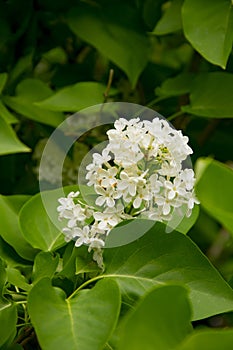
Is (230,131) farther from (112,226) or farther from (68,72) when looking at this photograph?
(112,226)

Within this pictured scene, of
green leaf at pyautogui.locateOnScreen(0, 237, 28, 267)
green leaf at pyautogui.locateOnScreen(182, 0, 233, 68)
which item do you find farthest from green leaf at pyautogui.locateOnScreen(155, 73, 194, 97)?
green leaf at pyautogui.locateOnScreen(0, 237, 28, 267)

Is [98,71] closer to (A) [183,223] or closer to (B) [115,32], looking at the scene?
(B) [115,32]

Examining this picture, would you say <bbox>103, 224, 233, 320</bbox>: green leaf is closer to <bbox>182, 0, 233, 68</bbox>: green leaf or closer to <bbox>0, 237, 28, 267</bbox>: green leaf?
<bbox>0, 237, 28, 267</bbox>: green leaf

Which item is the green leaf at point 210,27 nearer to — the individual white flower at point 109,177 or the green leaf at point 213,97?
the green leaf at point 213,97

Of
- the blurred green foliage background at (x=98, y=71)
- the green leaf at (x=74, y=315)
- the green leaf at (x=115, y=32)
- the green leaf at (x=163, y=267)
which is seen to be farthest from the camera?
the green leaf at (x=115, y=32)

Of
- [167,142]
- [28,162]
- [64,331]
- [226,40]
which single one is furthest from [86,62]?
[64,331]

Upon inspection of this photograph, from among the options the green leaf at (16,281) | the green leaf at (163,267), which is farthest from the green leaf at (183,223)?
the green leaf at (16,281)
